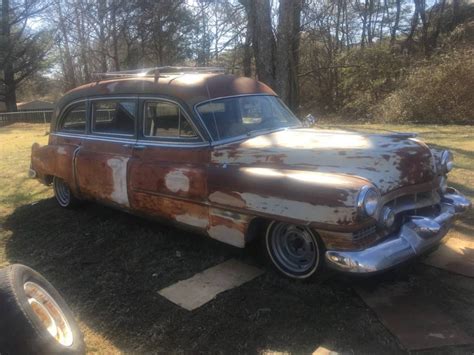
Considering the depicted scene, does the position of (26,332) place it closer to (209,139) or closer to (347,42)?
(209,139)

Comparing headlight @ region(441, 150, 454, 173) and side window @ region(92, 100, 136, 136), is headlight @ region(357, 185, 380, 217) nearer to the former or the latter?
headlight @ region(441, 150, 454, 173)

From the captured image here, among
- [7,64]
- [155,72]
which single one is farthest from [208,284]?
[7,64]

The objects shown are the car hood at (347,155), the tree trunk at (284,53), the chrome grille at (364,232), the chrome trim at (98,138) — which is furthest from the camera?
the tree trunk at (284,53)

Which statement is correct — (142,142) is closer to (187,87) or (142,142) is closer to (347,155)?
(187,87)

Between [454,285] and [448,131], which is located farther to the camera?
[448,131]

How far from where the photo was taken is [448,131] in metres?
11.4

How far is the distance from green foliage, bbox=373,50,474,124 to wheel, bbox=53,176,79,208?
11.4 m

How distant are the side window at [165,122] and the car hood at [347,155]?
1.65 feet

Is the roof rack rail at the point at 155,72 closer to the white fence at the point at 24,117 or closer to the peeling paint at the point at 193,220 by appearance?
the peeling paint at the point at 193,220

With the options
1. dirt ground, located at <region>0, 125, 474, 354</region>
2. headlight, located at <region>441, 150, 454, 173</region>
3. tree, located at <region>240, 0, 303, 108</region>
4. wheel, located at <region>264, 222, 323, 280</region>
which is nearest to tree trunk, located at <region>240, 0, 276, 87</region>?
tree, located at <region>240, 0, 303, 108</region>

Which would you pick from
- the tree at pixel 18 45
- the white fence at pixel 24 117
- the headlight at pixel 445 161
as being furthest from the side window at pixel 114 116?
the tree at pixel 18 45

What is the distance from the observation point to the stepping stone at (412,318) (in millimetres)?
2980

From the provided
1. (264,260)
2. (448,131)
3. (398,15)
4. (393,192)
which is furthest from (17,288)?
(398,15)

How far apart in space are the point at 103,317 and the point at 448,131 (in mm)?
10147
